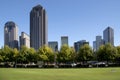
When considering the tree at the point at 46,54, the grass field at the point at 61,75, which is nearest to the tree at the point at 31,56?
the tree at the point at 46,54

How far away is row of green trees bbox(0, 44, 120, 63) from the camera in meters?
116

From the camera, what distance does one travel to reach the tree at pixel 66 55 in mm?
118900

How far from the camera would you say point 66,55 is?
119 metres

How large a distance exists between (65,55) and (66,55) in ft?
1.23

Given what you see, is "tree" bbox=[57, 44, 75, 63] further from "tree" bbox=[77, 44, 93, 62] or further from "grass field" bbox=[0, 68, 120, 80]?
"grass field" bbox=[0, 68, 120, 80]

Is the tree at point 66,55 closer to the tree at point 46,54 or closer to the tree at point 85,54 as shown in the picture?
the tree at point 85,54

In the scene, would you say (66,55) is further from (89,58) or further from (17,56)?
(17,56)

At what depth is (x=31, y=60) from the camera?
127500 millimetres

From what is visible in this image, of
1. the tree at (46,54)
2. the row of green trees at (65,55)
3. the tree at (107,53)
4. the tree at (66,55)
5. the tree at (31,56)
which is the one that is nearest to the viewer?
the tree at (107,53)

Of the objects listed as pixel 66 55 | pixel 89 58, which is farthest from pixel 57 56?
pixel 89 58

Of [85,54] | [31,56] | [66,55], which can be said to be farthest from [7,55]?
[85,54]

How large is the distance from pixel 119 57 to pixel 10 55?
44.5 m

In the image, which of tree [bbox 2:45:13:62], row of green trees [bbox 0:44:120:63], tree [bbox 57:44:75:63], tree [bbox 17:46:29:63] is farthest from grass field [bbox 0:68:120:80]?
tree [bbox 2:45:13:62]

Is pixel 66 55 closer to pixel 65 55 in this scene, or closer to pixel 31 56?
pixel 65 55
